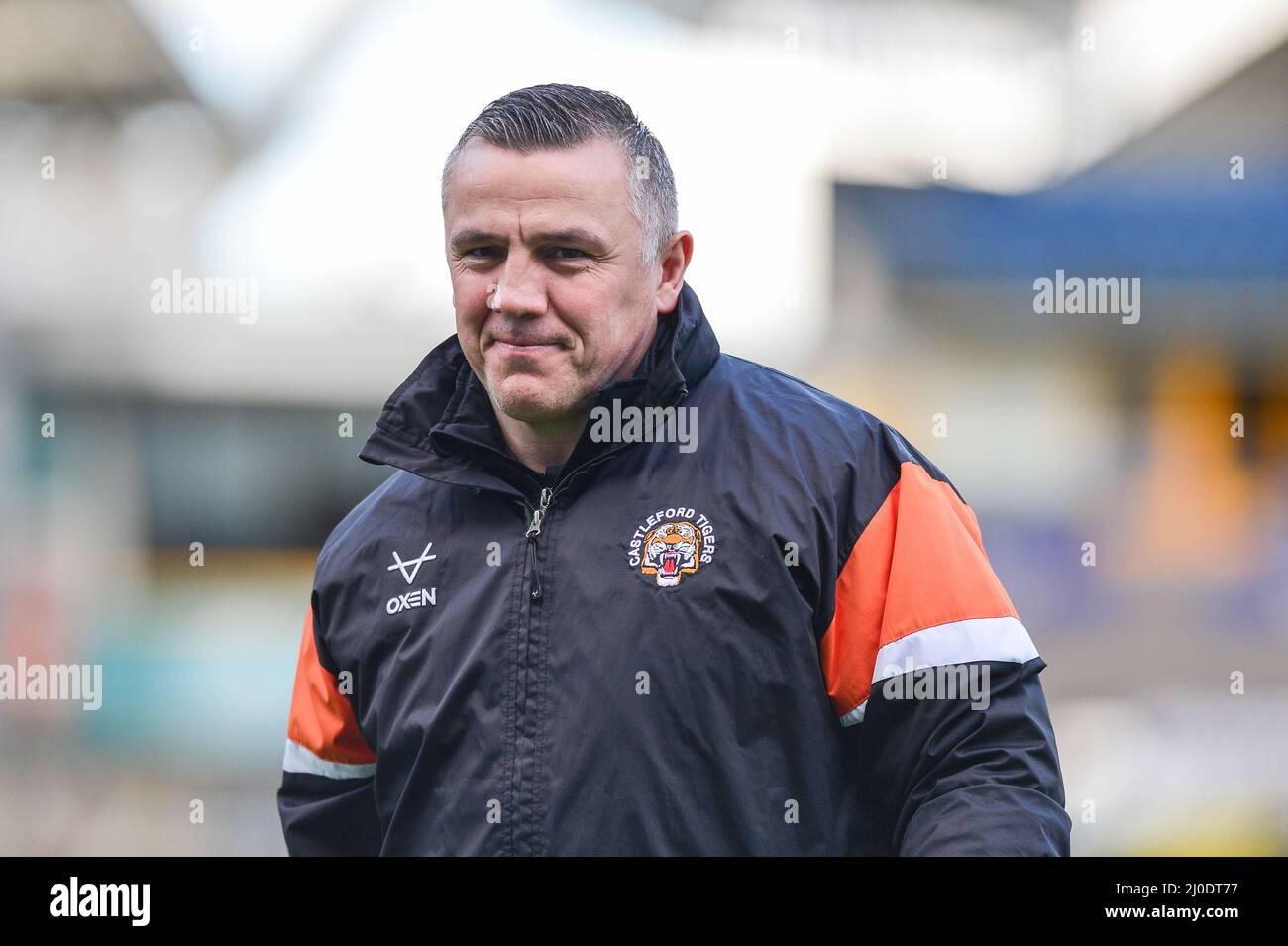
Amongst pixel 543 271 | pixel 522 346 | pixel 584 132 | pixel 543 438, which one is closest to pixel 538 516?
pixel 543 438

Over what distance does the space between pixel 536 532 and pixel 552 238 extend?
0.46 m

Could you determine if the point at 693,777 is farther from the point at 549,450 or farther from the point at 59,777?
the point at 59,777

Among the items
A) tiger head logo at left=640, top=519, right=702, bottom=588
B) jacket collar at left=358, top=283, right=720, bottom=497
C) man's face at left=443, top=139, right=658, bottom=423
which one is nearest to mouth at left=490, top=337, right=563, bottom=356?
man's face at left=443, top=139, right=658, bottom=423

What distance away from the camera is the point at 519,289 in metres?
1.83

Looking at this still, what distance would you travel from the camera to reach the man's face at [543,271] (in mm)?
1841

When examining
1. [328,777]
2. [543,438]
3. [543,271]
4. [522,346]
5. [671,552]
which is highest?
[543,271]

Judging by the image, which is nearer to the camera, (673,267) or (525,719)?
(525,719)

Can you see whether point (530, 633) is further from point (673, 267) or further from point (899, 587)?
point (673, 267)

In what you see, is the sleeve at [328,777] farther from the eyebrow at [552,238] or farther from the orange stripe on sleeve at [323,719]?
the eyebrow at [552,238]

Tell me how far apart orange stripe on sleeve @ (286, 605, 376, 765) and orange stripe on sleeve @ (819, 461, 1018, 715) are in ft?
2.77
